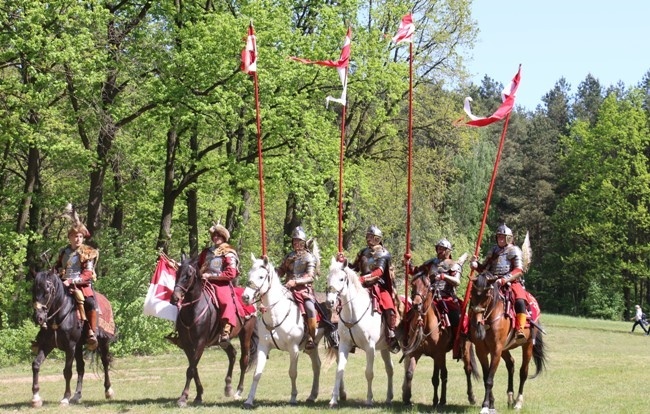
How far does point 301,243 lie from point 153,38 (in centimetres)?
1788

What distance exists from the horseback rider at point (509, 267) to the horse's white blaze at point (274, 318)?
3.52 metres

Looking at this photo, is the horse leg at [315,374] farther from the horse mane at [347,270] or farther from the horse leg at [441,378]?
the horse leg at [441,378]

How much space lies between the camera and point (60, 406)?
17.0m

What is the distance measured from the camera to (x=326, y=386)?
22.4 metres

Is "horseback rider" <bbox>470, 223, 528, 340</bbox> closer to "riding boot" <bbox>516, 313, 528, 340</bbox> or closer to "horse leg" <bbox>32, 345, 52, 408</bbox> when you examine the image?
"riding boot" <bbox>516, 313, 528, 340</bbox>

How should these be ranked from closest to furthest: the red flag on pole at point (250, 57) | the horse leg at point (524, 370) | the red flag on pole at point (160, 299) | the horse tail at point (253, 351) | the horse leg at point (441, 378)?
1. the horse leg at point (441, 378)
2. the horse leg at point (524, 370)
3. the red flag on pole at point (160, 299)
4. the horse tail at point (253, 351)
5. the red flag on pole at point (250, 57)

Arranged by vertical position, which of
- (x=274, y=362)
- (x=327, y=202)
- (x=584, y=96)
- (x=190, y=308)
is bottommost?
(x=274, y=362)

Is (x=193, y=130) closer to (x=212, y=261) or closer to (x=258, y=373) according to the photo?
(x=212, y=261)

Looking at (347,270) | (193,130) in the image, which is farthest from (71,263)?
(193,130)

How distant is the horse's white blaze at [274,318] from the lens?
55.7ft

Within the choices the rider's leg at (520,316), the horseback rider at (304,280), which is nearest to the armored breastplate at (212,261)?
the horseback rider at (304,280)

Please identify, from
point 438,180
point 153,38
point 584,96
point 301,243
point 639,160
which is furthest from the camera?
point 584,96

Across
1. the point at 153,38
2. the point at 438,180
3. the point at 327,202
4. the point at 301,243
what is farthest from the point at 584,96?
the point at 301,243

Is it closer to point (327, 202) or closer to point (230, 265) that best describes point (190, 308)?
point (230, 265)
